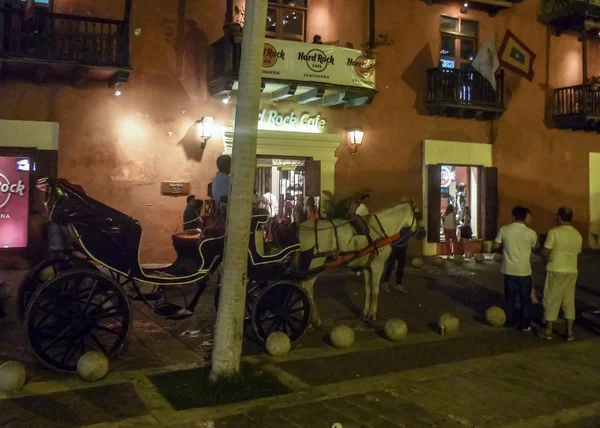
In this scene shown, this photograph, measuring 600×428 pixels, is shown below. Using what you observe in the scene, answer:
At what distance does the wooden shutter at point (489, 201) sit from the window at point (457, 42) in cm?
303

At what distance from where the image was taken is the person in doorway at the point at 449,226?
16297 millimetres

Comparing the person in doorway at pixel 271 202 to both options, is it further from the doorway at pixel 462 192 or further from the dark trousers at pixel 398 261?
the doorway at pixel 462 192

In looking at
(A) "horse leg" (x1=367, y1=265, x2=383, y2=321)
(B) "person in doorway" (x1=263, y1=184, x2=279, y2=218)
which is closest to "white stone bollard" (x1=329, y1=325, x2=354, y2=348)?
(A) "horse leg" (x1=367, y1=265, x2=383, y2=321)

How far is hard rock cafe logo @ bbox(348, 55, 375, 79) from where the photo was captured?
46.2ft

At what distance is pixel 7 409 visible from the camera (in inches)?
212

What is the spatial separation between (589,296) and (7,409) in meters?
10.2

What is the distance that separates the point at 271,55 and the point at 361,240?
20.3ft

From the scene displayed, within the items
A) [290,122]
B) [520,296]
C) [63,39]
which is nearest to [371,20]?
[290,122]

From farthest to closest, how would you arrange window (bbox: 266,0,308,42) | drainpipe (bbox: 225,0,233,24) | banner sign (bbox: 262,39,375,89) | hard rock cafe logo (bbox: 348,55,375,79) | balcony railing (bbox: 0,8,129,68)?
window (bbox: 266,0,308,42) < hard rock cafe logo (bbox: 348,55,375,79) < drainpipe (bbox: 225,0,233,24) < banner sign (bbox: 262,39,375,89) < balcony railing (bbox: 0,8,129,68)

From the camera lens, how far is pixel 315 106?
15.0 m

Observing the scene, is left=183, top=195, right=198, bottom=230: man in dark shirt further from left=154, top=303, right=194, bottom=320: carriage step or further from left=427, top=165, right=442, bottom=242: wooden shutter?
left=427, top=165, right=442, bottom=242: wooden shutter

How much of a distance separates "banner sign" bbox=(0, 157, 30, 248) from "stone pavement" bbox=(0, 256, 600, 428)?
3.87 m

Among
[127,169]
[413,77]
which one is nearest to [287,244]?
[127,169]

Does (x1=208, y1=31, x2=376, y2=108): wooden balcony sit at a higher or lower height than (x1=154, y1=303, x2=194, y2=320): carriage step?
higher
